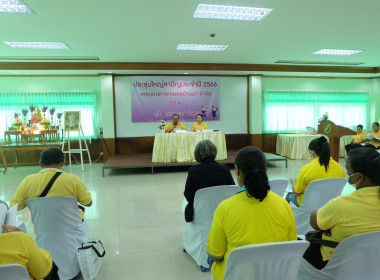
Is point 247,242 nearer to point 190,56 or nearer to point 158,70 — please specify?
point 190,56

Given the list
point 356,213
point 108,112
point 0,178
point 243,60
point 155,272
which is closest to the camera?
point 356,213

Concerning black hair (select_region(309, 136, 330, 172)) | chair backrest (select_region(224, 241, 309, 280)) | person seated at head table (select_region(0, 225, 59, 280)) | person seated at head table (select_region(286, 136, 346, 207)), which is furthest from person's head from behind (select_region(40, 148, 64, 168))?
black hair (select_region(309, 136, 330, 172))

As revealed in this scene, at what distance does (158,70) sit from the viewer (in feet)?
25.0

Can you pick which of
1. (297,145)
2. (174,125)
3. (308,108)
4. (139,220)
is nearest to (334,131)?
(139,220)

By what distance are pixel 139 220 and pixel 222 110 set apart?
19.3 ft

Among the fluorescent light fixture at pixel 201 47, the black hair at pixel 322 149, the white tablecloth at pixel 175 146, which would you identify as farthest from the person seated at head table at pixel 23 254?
the fluorescent light fixture at pixel 201 47

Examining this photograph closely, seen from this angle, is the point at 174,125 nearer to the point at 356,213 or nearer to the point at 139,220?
the point at 139,220

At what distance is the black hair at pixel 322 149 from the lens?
8.16ft

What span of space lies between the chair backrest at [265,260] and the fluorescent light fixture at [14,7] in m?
4.30

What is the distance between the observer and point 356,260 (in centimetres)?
134

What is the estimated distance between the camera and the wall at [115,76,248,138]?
8.23 meters

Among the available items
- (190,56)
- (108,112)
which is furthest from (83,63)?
(190,56)

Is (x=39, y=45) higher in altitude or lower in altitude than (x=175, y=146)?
higher

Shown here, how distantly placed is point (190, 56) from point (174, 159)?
2694 mm
